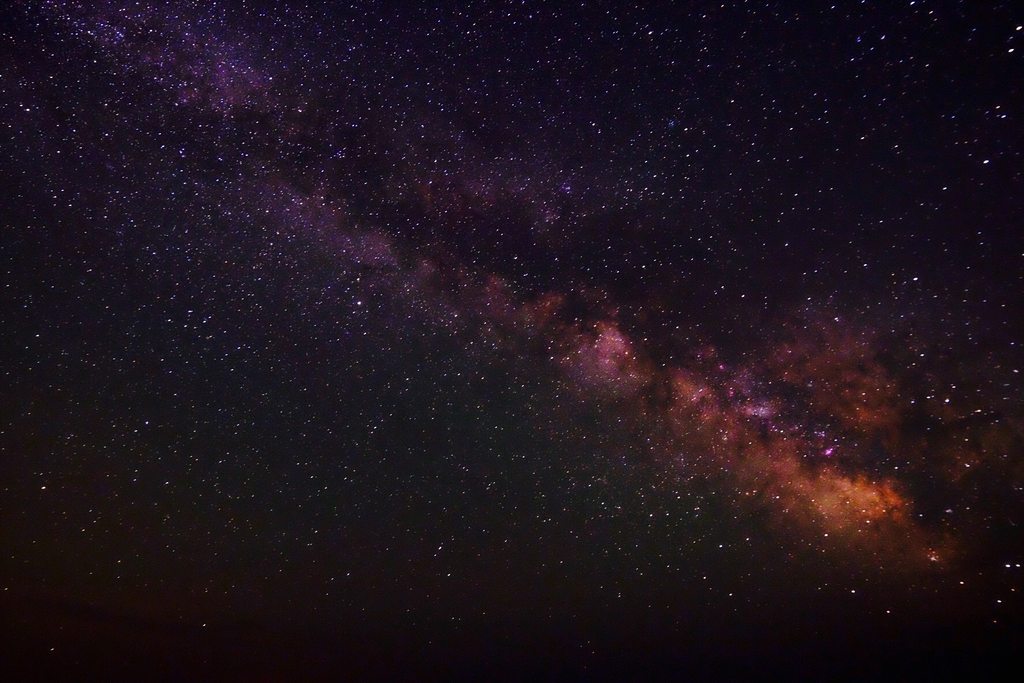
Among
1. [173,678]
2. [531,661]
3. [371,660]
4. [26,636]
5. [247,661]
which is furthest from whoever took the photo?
[531,661]

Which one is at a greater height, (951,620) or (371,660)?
(951,620)

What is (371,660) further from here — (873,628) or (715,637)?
(873,628)

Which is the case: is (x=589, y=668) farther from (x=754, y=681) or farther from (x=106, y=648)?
(x=106, y=648)

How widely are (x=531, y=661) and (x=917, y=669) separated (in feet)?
73.9

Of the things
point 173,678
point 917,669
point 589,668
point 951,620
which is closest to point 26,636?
point 173,678

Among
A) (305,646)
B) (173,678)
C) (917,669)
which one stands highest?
(917,669)

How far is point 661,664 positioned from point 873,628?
15807 mm

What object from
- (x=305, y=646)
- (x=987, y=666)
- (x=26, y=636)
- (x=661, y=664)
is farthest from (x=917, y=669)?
(x=26, y=636)

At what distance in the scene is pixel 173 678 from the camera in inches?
442

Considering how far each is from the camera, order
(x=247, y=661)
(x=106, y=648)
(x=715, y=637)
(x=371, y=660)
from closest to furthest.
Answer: (x=106, y=648) < (x=247, y=661) < (x=371, y=660) < (x=715, y=637)

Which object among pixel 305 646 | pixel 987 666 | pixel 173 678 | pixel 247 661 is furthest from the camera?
pixel 987 666

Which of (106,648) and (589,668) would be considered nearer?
(106,648)

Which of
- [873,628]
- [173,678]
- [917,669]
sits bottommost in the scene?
[173,678]

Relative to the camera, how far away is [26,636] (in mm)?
9094
